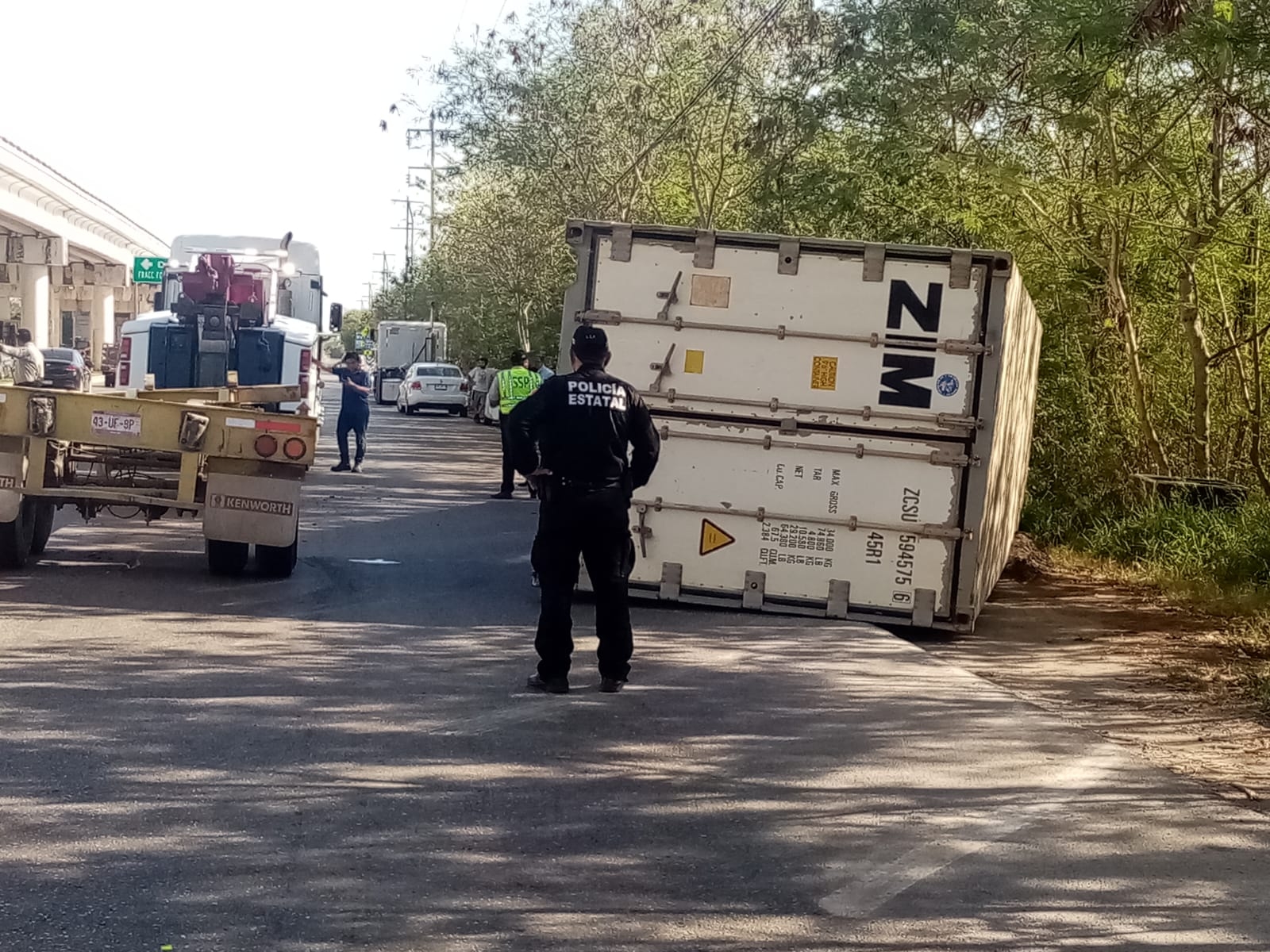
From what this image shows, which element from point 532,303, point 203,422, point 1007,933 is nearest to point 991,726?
point 1007,933

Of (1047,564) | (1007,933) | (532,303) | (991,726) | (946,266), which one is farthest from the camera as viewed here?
(532,303)

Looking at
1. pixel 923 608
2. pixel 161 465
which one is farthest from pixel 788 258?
pixel 161 465

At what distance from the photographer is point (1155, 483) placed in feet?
55.8

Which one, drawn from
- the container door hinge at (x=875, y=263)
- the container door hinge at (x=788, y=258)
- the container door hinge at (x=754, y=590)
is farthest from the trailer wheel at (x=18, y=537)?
the container door hinge at (x=875, y=263)

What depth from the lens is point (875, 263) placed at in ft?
37.3

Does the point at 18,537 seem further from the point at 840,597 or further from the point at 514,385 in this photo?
the point at 514,385

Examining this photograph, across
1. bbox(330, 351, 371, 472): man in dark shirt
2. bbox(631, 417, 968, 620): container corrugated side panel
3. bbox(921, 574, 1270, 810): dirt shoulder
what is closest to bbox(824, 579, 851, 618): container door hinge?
bbox(631, 417, 968, 620): container corrugated side panel

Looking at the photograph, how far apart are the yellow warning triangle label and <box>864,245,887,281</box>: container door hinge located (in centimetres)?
195

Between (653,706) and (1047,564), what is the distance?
359 inches

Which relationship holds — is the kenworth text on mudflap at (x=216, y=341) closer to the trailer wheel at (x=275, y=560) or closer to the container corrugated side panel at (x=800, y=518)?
the trailer wheel at (x=275, y=560)

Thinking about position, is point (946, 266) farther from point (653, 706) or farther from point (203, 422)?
point (203, 422)

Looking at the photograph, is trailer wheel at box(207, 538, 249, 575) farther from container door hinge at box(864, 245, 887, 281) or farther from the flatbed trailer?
container door hinge at box(864, 245, 887, 281)

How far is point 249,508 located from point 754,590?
350cm

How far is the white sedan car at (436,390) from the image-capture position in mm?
51844
